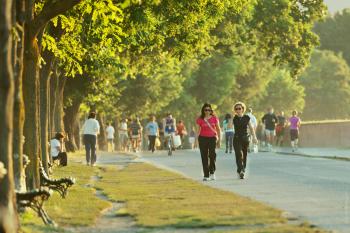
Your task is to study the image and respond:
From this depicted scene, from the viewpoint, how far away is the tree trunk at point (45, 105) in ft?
74.1

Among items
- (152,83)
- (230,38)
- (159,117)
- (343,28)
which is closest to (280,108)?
(343,28)

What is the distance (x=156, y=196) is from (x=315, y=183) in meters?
4.54

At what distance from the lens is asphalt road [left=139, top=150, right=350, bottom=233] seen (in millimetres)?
14575

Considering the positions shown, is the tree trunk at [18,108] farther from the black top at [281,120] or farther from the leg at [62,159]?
the black top at [281,120]

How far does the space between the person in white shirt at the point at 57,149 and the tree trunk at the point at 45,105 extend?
19.5 ft

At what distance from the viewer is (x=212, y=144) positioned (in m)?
24.7

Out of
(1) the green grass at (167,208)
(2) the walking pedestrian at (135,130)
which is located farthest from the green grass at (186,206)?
(2) the walking pedestrian at (135,130)

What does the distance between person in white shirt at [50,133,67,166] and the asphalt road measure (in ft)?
11.2

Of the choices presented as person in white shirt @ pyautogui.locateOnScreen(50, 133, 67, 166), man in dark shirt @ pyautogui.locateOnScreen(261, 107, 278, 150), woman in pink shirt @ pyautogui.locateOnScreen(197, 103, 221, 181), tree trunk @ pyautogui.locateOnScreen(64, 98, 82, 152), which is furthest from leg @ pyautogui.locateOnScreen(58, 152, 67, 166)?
tree trunk @ pyautogui.locateOnScreen(64, 98, 82, 152)

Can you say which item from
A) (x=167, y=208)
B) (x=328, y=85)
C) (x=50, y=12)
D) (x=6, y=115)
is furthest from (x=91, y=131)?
(x=328, y=85)

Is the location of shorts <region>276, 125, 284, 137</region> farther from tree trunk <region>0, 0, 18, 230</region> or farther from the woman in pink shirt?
tree trunk <region>0, 0, 18, 230</region>

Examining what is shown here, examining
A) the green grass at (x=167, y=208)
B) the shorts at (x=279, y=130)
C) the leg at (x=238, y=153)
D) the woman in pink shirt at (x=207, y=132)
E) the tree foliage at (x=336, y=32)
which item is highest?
the tree foliage at (x=336, y=32)

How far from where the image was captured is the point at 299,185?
21609mm

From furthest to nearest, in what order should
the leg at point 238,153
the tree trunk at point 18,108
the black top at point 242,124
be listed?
the black top at point 242,124 → the leg at point 238,153 → the tree trunk at point 18,108
